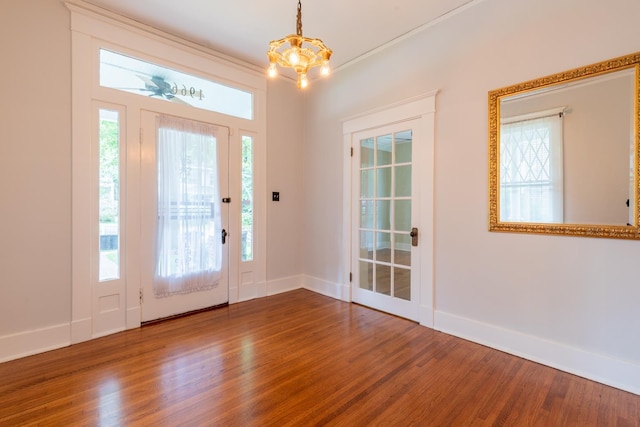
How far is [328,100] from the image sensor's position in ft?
13.6

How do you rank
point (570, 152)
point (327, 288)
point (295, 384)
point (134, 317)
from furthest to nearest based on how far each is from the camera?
point (327, 288) < point (134, 317) < point (570, 152) < point (295, 384)

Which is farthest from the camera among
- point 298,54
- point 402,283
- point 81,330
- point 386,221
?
point 386,221

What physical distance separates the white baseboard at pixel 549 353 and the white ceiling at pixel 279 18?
3.01 m

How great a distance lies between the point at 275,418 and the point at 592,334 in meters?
2.32

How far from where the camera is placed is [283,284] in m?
4.31

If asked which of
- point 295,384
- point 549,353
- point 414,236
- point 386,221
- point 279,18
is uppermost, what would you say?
point 279,18

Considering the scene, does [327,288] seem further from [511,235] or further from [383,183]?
[511,235]

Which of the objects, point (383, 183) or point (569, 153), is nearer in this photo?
point (569, 153)

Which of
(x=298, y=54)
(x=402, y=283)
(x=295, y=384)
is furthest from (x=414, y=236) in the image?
(x=298, y=54)

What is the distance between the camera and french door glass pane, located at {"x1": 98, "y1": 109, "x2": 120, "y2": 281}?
287cm

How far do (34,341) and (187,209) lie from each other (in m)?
1.70

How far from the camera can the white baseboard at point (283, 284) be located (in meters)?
4.17

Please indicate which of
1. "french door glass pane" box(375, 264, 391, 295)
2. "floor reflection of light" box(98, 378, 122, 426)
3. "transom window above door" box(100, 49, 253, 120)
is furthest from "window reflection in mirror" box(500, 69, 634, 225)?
"floor reflection of light" box(98, 378, 122, 426)

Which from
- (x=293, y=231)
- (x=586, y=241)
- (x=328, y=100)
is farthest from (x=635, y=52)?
(x=293, y=231)
